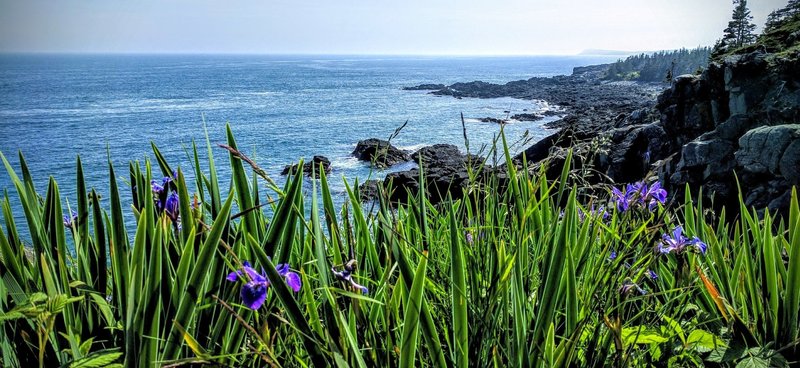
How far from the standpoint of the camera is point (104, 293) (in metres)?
1.44

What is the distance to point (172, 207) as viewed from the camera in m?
1.46

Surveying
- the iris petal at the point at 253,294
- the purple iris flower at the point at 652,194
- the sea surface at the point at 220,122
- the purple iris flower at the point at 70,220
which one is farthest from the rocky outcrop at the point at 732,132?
the iris petal at the point at 253,294

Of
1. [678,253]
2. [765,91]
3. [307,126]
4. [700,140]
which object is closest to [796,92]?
[765,91]

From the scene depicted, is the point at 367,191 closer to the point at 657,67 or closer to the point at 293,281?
the point at 293,281

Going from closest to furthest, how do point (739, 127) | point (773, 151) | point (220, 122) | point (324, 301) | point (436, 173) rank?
point (324, 301), point (773, 151), point (739, 127), point (436, 173), point (220, 122)

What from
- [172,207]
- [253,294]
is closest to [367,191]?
[172,207]

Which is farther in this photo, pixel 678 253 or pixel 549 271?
pixel 678 253

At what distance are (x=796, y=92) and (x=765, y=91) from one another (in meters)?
0.81

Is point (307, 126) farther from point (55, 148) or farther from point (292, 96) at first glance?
point (292, 96)

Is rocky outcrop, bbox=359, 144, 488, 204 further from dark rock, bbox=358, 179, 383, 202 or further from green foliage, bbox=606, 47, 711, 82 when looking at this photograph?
green foliage, bbox=606, 47, 711, 82

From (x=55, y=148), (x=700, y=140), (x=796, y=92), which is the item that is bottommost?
(x=55, y=148)

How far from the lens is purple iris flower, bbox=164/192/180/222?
4.75ft

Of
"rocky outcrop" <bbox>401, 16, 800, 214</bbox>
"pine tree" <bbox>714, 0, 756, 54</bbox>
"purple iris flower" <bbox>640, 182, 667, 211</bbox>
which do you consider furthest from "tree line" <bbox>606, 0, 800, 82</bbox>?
"purple iris flower" <bbox>640, 182, 667, 211</bbox>

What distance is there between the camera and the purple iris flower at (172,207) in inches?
57.0
